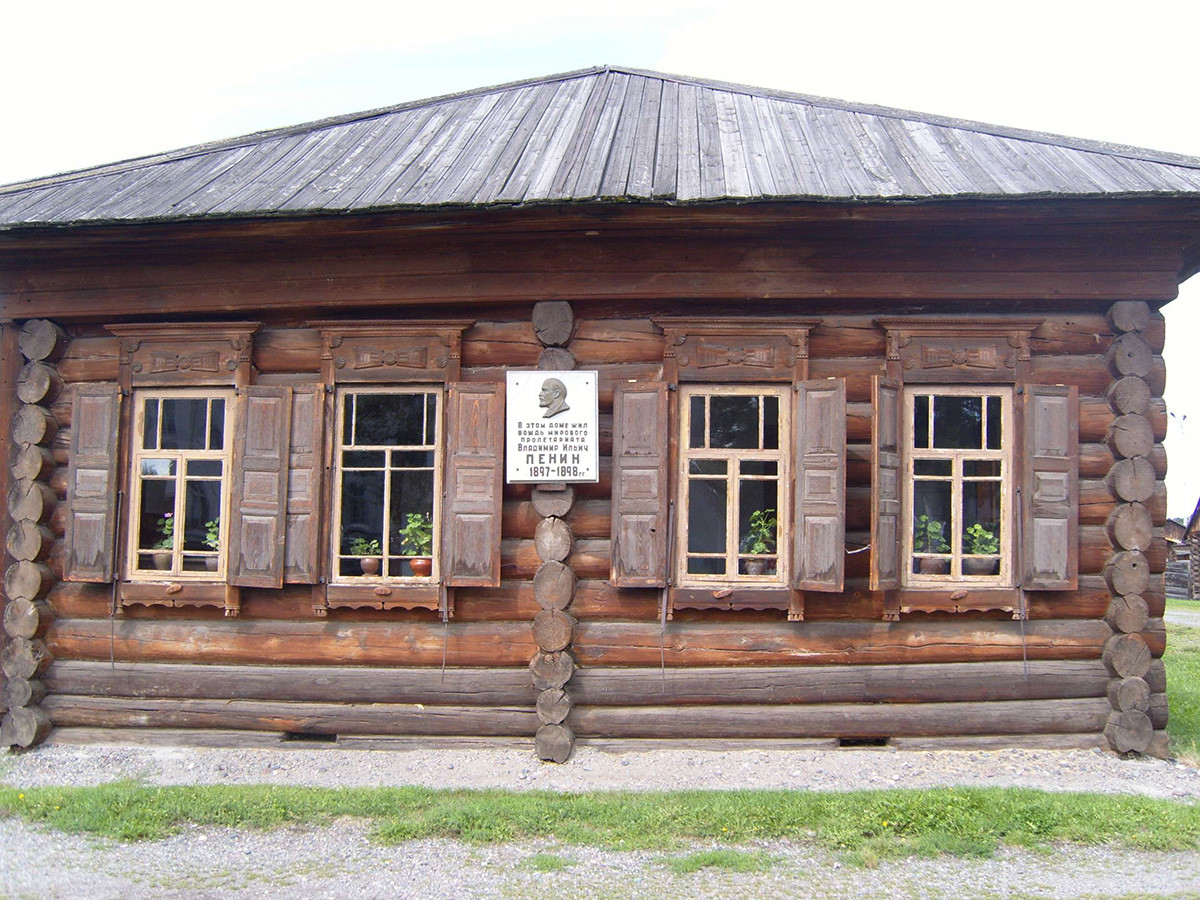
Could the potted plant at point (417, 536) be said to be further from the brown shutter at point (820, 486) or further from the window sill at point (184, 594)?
the brown shutter at point (820, 486)

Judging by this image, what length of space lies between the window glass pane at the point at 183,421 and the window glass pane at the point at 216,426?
5cm

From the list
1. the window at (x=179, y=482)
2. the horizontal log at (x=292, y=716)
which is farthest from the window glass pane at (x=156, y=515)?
the horizontal log at (x=292, y=716)

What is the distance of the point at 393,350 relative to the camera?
6.82 metres

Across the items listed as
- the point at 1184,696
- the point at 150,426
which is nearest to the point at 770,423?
the point at 150,426

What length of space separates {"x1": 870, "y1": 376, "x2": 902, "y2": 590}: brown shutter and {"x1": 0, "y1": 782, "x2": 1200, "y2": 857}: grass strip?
150cm

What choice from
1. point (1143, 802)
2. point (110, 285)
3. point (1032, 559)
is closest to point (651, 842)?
point (1143, 802)

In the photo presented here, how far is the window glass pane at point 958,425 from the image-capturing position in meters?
6.65

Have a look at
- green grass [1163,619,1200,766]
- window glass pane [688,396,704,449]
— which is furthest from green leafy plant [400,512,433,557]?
green grass [1163,619,1200,766]

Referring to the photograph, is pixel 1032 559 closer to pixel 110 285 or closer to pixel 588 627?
pixel 588 627

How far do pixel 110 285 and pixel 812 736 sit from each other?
650 cm

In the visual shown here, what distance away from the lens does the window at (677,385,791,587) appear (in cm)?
657

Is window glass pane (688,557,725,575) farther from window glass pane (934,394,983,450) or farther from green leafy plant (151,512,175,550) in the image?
green leafy plant (151,512,175,550)

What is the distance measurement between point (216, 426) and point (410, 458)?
1.62m

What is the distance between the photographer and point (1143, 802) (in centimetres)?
541
